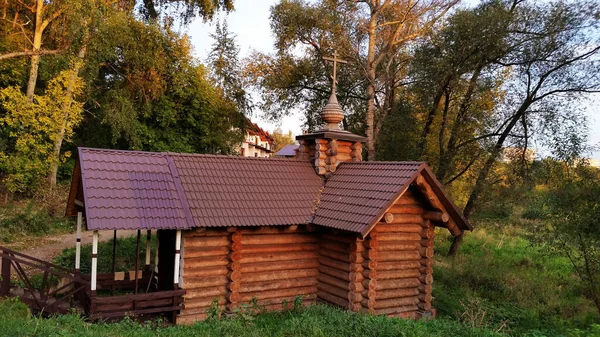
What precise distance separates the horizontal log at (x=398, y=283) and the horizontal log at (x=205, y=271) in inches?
138

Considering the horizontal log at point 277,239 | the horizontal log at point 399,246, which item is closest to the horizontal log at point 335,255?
the horizontal log at point 277,239

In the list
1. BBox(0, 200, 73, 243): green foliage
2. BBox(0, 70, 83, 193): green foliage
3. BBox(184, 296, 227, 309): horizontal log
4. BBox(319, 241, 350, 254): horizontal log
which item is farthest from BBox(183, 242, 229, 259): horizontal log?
BBox(0, 70, 83, 193): green foliage

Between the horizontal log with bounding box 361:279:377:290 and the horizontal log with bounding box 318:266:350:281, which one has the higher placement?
the horizontal log with bounding box 318:266:350:281

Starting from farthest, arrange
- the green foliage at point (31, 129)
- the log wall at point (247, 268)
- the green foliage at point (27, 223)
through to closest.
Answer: the green foliage at point (31, 129) → the green foliage at point (27, 223) → the log wall at point (247, 268)

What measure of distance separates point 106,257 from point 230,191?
6.26 meters

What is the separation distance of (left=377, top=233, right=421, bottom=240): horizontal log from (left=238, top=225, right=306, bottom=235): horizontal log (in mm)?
1856

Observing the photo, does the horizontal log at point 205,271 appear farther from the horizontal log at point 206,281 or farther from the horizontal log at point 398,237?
the horizontal log at point 398,237

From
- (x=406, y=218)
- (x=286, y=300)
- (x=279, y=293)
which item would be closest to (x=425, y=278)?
(x=406, y=218)

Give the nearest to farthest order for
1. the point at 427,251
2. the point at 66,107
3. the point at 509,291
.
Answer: the point at 427,251 → the point at 509,291 → the point at 66,107

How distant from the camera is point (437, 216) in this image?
33.2ft

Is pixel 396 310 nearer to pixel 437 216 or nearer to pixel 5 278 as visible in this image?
pixel 437 216

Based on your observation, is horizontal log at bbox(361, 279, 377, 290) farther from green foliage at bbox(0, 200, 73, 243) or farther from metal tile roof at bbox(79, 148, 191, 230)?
green foliage at bbox(0, 200, 73, 243)

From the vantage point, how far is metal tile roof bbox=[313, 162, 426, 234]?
357 inches

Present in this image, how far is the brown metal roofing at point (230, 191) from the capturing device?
8.40 m
